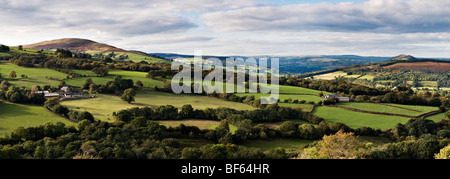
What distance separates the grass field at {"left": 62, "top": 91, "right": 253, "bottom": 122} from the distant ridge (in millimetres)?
113565

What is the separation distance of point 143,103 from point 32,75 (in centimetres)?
3804

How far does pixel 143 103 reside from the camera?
60.6m

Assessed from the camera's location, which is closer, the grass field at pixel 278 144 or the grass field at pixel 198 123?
the grass field at pixel 278 144

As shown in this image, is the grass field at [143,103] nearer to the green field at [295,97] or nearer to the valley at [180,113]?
the valley at [180,113]

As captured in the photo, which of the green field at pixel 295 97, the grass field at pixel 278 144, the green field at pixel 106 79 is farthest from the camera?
the green field at pixel 106 79

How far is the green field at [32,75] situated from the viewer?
70375mm

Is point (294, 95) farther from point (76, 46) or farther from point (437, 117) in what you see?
point (76, 46)

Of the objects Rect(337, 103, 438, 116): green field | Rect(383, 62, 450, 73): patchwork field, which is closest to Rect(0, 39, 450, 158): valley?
Rect(337, 103, 438, 116): green field

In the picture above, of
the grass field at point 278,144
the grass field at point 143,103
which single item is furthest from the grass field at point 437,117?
the grass field at point 143,103

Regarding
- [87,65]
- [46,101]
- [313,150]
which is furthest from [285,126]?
[87,65]

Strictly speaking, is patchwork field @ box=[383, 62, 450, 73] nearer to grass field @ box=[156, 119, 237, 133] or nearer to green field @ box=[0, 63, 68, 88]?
grass field @ box=[156, 119, 237, 133]

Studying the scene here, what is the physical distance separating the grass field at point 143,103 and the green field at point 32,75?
18936mm
